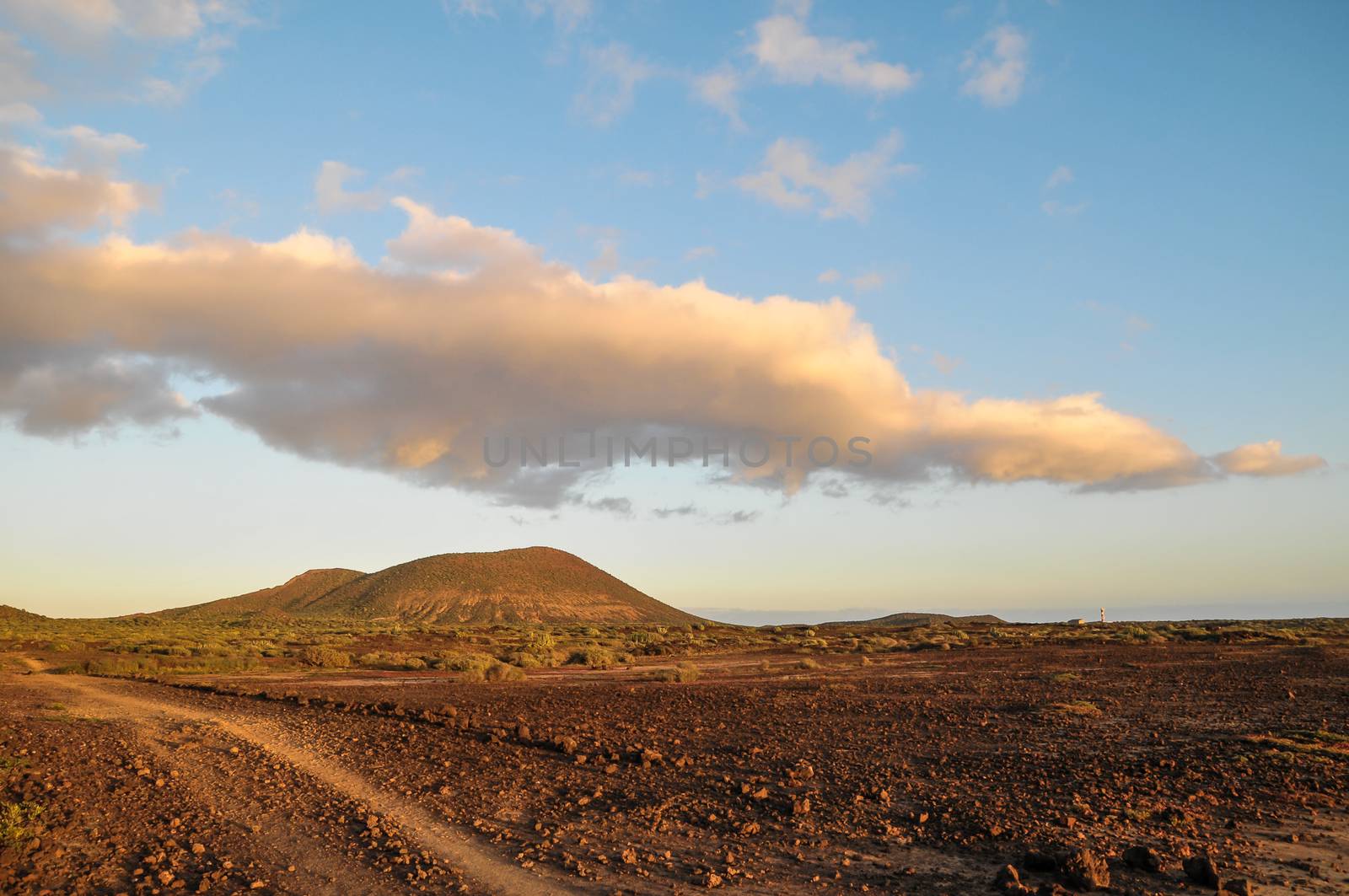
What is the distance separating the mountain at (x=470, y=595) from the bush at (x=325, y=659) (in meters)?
84.2

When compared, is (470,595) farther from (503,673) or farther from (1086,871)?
(1086,871)

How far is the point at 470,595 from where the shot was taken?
13750 cm

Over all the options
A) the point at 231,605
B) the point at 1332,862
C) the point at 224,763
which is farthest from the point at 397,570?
the point at 1332,862

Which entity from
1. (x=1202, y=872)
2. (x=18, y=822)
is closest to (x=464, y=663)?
(x=18, y=822)

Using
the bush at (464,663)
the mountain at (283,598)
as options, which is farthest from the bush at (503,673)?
the mountain at (283,598)

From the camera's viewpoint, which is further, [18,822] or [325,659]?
[325,659]

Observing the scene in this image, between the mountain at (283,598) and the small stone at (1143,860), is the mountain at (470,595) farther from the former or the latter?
the small stone at (1143,860)

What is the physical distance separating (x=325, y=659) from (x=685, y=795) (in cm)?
3376

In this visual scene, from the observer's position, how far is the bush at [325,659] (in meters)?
39.8

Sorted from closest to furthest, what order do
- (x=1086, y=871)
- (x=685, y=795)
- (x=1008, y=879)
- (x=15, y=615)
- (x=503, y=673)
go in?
(x=1086, y=871)
(x=1008, y=879)
(x=685, y=795)
(x=503, y=673)
(x=15, y=615)

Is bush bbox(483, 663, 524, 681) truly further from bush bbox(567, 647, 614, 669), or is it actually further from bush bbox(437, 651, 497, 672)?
bush bbox(567, 647, 614, 669)

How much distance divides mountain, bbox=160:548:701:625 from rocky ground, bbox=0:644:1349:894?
111359 mm

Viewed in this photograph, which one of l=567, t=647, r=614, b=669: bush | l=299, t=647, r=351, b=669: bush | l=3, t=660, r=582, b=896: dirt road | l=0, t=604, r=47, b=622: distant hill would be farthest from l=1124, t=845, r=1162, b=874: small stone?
l=0, t=604, r=47, b=622: distant hill

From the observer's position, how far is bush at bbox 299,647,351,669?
1569 inches
